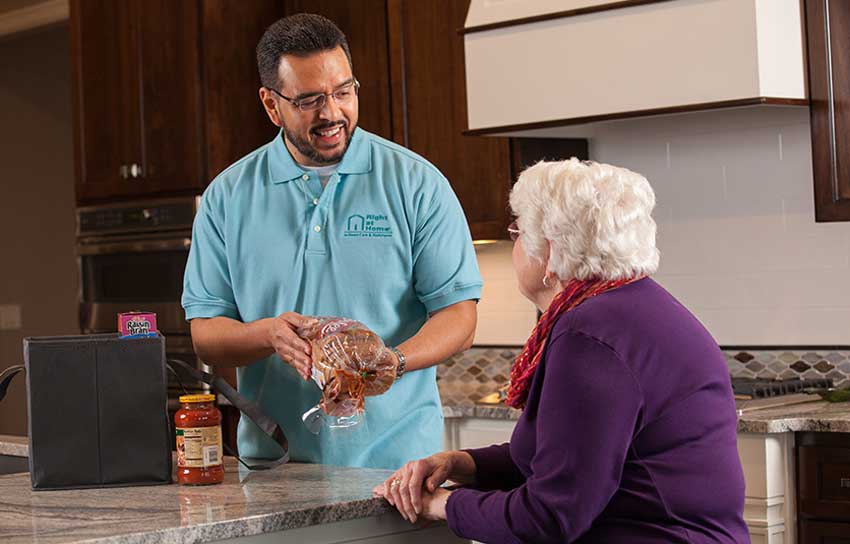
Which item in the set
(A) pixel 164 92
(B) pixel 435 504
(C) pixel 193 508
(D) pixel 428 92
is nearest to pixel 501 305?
(D) pixel 428 92

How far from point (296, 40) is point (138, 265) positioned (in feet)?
7.96

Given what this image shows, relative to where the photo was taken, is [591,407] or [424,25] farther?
[424,25]

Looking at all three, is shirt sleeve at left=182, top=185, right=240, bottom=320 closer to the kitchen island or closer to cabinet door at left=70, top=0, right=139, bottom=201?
the kitchen island

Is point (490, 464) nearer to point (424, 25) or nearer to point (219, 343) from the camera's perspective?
point (219, 343)

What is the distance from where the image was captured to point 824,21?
130 inches

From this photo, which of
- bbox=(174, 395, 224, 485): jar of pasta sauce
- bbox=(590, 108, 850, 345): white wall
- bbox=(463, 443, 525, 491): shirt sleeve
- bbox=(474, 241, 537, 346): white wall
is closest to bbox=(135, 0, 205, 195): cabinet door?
bbox=(474, 241, 537, 346): white wall

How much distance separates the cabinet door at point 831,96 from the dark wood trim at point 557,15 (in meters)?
0.42

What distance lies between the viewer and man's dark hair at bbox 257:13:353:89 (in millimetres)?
2332

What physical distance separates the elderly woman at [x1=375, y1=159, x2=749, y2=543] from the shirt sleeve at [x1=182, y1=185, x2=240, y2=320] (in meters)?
0.67

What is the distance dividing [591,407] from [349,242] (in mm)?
809

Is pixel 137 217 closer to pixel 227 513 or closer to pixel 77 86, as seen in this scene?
pixel 77 86

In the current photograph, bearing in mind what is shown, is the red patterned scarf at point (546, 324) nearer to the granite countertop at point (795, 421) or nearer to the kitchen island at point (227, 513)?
the kitchen island at point (227, 513)

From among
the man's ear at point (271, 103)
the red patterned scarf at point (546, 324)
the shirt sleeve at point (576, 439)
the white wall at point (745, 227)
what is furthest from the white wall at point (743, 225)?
the shirt sleeve at point (576, 439)

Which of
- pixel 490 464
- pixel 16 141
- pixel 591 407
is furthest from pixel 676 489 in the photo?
pixel 16 141
